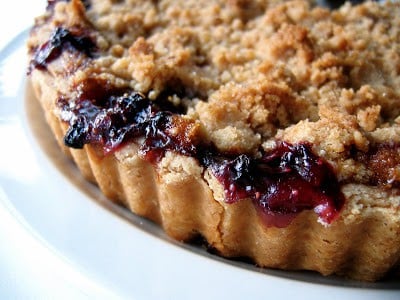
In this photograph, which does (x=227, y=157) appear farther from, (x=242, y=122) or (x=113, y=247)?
(x=113, y=247)

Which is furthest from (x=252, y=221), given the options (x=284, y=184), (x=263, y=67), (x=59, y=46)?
(x=59, y=46)

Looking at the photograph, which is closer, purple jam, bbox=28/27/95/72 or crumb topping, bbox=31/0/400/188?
crumb topping, bbox=31/0/400/188

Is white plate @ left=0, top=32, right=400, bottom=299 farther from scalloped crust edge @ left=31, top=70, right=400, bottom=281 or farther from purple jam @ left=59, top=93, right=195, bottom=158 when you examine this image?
purple jam @ left=59, top=93, right=195, bottom=158

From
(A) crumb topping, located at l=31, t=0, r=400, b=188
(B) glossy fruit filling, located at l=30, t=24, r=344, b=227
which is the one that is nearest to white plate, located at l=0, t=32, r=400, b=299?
(B) glossy fruit filling, located at l=30, t=24, r=344, b=227

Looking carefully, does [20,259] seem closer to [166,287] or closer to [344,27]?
[166,287]

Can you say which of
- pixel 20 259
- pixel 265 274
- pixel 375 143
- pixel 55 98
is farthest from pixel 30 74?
pixel 375 143

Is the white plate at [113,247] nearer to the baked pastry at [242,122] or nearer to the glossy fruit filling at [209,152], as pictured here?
the baked pastry at [242,122]
